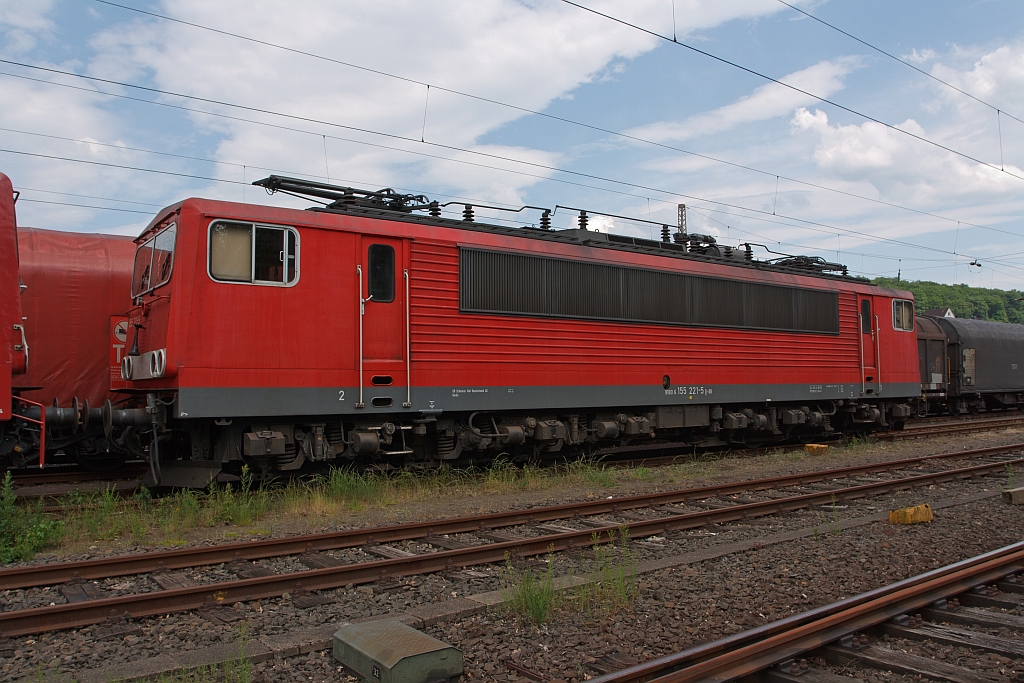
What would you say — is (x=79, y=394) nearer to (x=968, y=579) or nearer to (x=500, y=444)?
(x=500, y=444)

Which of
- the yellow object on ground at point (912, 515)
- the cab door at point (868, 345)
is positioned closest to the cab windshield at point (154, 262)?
the yellow object on ground at point (912, 515)

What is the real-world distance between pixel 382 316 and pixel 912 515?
21.6 ft

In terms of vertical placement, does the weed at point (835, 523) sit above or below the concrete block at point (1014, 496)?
below

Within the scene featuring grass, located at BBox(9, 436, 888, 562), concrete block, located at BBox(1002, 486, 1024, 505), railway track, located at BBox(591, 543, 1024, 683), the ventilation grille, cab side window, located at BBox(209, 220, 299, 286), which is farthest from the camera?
the ventilation grille

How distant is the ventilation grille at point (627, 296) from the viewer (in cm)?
1120

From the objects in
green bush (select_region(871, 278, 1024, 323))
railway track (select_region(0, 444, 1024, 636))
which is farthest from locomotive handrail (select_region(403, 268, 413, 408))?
green bush (select_region(871, 278, 1024, 323))

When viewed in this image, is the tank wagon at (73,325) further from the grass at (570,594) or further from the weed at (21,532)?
the grass at (570,594)

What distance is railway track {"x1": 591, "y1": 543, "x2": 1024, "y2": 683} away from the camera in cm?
419

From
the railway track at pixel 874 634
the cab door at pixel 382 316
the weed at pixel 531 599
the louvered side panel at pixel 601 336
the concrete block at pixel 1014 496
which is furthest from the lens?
the louvered side panel at pixel 601 336

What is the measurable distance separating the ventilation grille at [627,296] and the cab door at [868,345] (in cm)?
109

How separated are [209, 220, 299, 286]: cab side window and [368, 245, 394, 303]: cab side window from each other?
3.36 ft

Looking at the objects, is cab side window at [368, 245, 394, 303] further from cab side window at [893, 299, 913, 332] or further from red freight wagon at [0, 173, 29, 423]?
cab side window at [893, 299, 913, 332]

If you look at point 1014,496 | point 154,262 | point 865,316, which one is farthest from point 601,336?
point 865,316

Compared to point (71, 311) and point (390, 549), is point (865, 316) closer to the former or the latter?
point (390, 549)
